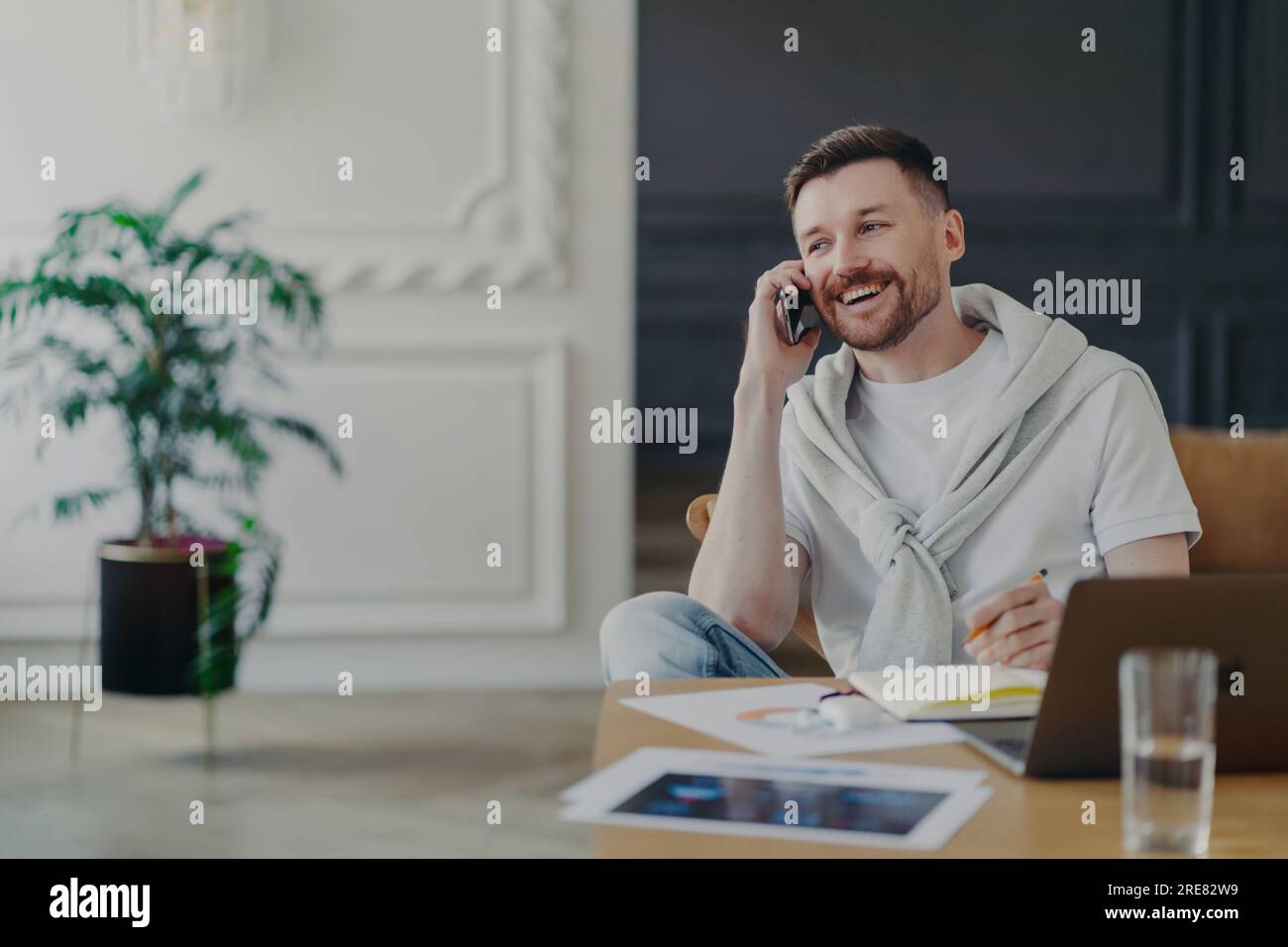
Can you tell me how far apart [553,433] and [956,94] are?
7.30 feet

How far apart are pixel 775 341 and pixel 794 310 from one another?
44 millimetres

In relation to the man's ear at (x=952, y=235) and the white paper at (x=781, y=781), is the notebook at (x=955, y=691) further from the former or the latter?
the man's ear at (x=952, y=235)

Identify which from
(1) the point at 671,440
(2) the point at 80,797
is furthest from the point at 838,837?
(1) the point at 671,440

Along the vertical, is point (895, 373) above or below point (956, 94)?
below

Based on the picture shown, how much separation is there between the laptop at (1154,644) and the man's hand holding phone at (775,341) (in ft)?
2.65

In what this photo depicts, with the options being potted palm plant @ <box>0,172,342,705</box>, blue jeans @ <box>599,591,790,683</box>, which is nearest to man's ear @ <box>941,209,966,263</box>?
blue jeans @ <box>599,591,790,683</box>

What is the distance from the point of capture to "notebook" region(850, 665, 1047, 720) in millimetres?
1073

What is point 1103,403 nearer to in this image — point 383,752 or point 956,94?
point 383,752

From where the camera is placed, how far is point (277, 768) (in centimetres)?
280

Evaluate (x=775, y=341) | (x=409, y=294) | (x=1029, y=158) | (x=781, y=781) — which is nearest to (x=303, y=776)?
(x=409, y=294)

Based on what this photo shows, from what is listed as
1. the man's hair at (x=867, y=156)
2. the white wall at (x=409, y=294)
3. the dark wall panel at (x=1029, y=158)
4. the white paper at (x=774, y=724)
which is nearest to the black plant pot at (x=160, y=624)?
the white wall at (x=409, y=294)

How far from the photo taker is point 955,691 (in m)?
1.12

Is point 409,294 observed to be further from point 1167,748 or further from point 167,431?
point 1167,748

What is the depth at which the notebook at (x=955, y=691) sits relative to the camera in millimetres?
1073
